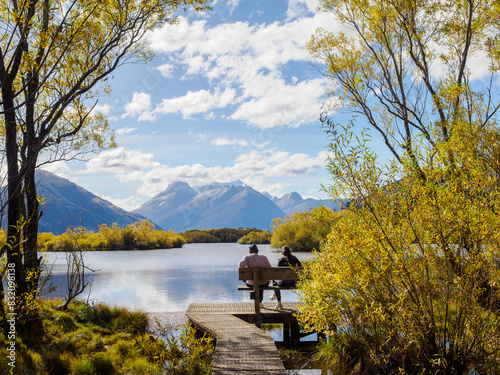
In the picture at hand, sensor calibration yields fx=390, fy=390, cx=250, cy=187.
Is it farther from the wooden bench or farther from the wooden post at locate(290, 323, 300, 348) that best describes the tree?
the wooden bench

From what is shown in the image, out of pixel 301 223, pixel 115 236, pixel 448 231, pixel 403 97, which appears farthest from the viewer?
pixel 115 236

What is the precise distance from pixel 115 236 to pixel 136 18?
67787 mm

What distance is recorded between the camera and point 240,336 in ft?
25.5

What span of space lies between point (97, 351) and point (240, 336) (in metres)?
3.04

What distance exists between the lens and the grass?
6.64 m

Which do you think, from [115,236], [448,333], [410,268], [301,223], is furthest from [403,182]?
[115,236]

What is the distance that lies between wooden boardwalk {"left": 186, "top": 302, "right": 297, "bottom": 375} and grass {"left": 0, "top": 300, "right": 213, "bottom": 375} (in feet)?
1.19

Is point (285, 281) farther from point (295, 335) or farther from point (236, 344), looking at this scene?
point (236, 344)

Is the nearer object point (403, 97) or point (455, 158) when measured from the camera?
point (455, 158)

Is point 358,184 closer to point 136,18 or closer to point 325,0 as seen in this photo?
point 136,18

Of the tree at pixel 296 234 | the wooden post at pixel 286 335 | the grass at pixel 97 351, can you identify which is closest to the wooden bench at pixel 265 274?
the wooden post at pixel 286 335

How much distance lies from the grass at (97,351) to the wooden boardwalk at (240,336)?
14.3 inches

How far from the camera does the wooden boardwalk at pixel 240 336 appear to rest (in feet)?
20.1

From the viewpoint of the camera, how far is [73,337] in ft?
28.4
